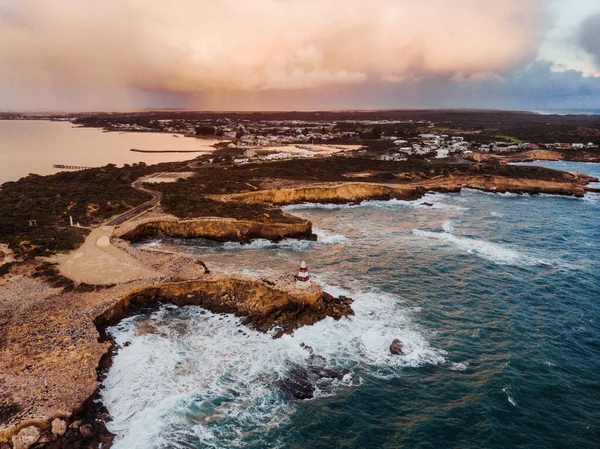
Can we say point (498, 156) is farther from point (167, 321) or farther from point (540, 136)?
point (167, 321)

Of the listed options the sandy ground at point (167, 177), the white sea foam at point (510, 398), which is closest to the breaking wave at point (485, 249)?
the white sea foam at point (510, 398)

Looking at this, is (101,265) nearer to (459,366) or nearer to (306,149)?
(459,366)

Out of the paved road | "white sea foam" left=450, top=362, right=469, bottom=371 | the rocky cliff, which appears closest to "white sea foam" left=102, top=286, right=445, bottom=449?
"white sea foam" left=450, top=362, right=469, bottom=371

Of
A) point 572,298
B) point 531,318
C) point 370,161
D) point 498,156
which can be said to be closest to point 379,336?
point 531,318

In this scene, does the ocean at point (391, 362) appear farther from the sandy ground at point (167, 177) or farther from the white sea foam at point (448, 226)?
the sandy ground at point (167, 177)

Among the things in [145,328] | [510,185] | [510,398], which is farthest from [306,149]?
[510,398]
